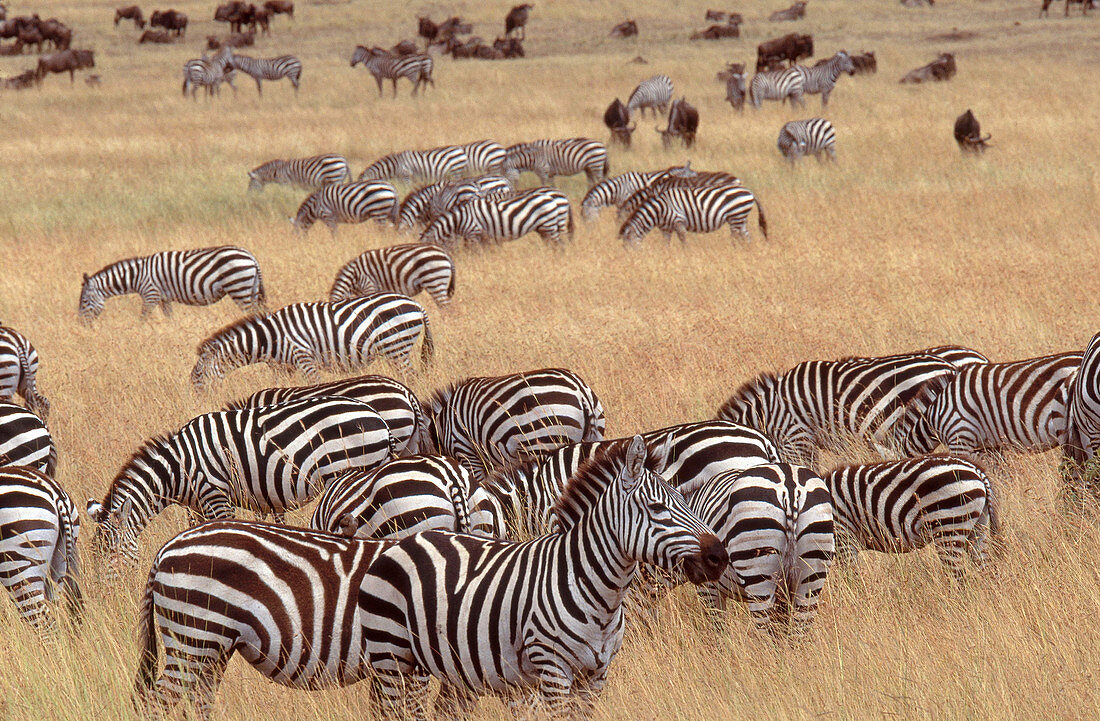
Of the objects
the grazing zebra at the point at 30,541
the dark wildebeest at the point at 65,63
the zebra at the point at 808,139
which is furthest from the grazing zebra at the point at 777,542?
the dark wildebeest at the point at 65,63

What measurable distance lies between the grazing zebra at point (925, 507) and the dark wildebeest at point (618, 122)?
2024 cm

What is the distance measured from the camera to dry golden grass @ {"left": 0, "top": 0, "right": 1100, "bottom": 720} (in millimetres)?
4703

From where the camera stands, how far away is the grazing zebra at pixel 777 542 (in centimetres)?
502

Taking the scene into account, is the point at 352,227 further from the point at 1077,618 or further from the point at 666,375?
the point at 1077,618

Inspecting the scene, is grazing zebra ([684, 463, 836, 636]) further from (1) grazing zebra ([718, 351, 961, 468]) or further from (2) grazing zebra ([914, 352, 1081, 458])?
(2) grazing zebra ([914, 352, 1081, 458])

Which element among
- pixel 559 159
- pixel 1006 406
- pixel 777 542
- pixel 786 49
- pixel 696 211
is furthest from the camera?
pixel 786 49

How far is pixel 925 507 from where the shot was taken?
552cm

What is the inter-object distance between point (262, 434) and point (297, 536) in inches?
98.4

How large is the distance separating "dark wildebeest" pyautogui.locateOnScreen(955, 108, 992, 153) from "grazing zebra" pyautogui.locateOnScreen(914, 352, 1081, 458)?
15.8 metres

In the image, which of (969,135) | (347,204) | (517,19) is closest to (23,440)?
(347,204)

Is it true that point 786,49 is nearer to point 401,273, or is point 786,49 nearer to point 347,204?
point 347,204

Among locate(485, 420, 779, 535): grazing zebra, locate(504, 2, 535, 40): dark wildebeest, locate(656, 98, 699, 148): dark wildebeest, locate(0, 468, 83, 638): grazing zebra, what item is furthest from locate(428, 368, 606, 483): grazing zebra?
locate(504, 2, 535, 40): dark wildebeest

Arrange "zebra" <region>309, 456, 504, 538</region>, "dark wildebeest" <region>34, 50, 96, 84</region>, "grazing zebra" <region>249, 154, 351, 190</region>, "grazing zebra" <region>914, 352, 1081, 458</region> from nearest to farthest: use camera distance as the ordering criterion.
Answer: "zebra" <region>309, 456, 504, 538</region> < "grazing zebra" <region>914, 352, 1081, 458</region> < "grazing zebra" <region>249, 154, 351, 190</region> < "dark wildebeest" <region>34, 50, 96, 84</region>

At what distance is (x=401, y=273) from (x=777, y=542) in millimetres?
8664
